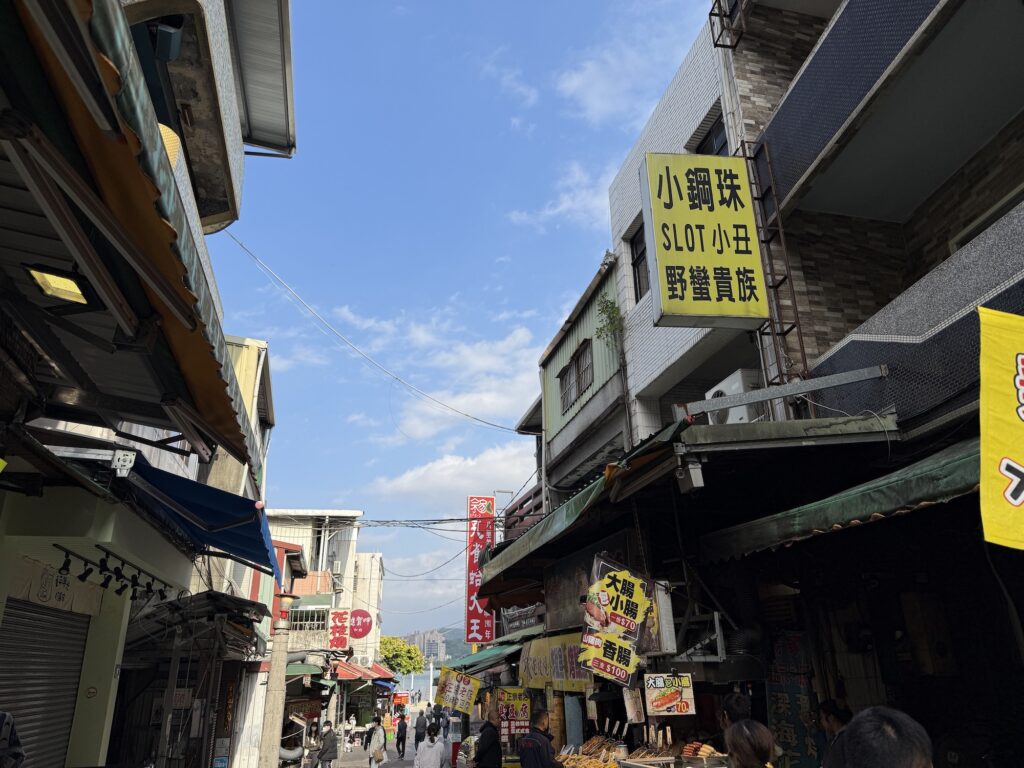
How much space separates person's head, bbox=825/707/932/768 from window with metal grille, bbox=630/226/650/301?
12.2 metres

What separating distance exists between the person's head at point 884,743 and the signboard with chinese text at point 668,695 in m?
4.04

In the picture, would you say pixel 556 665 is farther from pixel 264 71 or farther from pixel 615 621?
pixel 264 71

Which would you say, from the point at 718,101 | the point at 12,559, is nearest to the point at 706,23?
the point at 718,101

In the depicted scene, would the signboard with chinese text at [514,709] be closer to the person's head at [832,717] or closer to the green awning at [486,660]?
the green awning at [486,660]

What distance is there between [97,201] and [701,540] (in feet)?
21.8

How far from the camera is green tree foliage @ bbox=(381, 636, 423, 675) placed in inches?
2608

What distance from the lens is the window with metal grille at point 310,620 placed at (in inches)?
1309

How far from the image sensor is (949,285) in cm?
675

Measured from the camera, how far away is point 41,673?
748 centimetres

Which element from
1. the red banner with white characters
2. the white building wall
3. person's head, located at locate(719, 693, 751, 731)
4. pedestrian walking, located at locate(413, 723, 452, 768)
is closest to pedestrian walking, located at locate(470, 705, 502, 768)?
pedestrian walking, located at locate(413, 723, 452, 768)

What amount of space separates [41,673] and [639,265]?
12367 mm

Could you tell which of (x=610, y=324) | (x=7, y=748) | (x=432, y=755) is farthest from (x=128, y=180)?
(x=610, y=324)

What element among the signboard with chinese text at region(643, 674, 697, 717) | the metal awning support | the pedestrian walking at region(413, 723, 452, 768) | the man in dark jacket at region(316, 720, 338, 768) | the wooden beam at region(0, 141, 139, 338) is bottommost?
the man in dark jacket at region(316, 720, 338, 768)

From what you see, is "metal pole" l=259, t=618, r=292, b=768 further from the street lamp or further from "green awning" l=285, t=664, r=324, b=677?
"green awning" l=285, t=664, r=324, b=677
